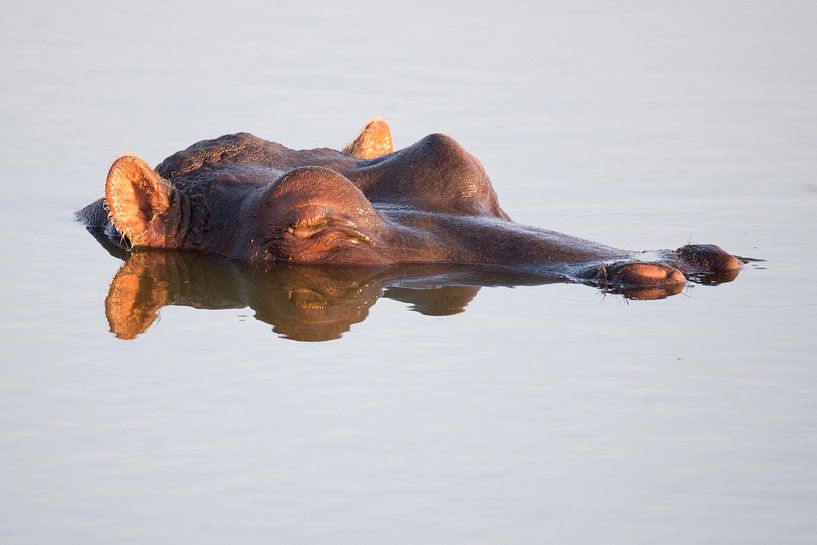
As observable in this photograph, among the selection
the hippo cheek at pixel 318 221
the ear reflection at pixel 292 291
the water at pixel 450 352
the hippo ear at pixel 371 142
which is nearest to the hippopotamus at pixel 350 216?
the hippo cheek at pixel 318 221

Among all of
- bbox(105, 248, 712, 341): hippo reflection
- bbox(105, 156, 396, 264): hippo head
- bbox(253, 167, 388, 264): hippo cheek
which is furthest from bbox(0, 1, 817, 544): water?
bbox(253, 167, 388, 264): hippo cheek

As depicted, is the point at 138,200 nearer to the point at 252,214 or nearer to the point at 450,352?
the point at 252,214

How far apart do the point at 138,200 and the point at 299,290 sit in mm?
1504

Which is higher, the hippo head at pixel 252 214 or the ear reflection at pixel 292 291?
the hippo head at pixel 252 214

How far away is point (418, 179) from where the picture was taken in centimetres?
962

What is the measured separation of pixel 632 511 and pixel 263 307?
3343 millimetres

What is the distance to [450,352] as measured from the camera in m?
7.66

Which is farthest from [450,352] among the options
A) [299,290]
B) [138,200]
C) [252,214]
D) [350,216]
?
[138,200]

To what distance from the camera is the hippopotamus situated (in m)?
9.01

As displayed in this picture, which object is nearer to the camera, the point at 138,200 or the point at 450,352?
the point at 450,352

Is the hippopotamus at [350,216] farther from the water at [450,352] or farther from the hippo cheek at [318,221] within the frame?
the water at [450,352]

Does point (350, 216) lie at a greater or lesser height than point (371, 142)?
lesser

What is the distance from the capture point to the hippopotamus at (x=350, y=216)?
355 inches

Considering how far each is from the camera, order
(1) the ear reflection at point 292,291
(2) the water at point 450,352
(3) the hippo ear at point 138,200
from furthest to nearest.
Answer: (3) the hippo ear at point 138,200
(1) the ear reflection at point 292,291
(2) the water at point 450,352
